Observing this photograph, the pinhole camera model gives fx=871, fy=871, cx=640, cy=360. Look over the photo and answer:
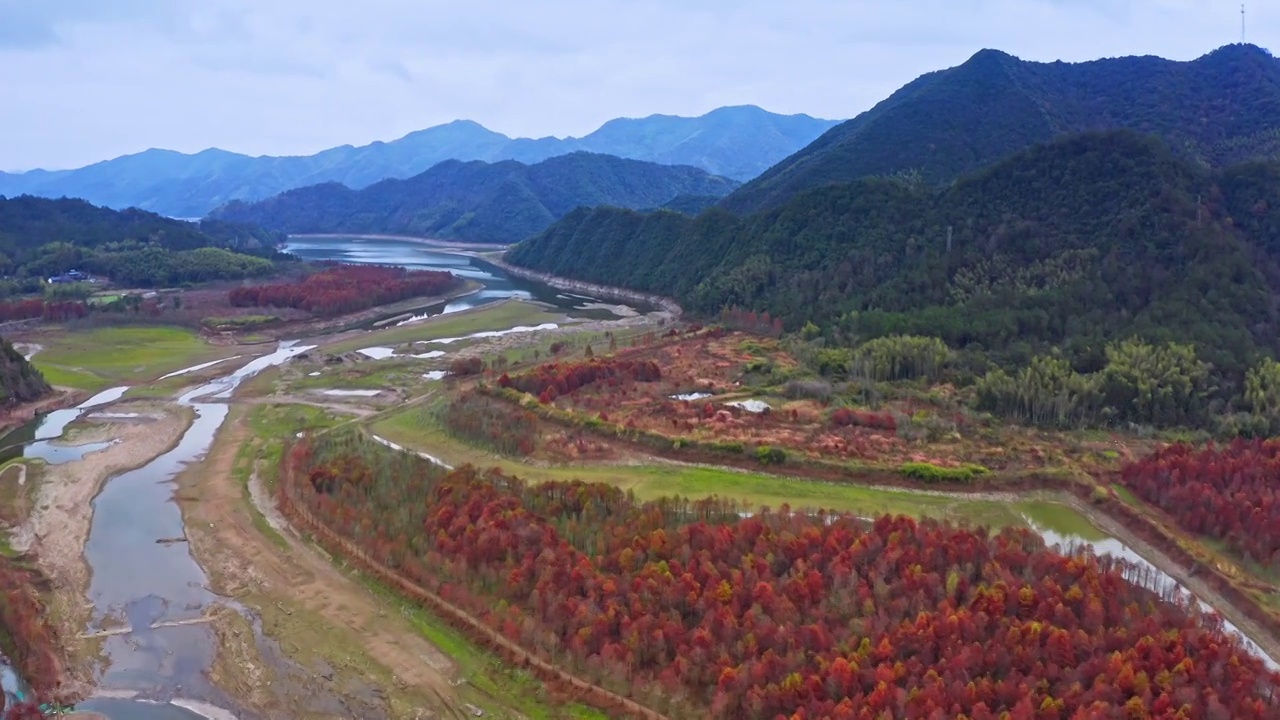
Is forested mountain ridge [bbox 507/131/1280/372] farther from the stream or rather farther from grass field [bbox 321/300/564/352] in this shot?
the stream

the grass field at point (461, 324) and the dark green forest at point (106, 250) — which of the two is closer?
the grass field at point (461, 324)

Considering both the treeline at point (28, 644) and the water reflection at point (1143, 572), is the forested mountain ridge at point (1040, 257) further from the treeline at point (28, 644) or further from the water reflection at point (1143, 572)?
the treeline at point (28, 644)

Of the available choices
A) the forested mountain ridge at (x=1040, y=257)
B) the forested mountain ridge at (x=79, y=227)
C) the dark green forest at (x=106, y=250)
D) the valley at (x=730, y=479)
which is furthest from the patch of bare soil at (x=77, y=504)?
the forested mountain ridge at (x=79, y=227)

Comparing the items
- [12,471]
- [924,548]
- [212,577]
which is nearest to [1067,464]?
[924,548]

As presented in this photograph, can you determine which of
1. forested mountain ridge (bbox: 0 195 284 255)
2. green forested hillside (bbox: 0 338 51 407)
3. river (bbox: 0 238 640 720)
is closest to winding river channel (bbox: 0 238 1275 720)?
river (bbox: 0 238 640 720)

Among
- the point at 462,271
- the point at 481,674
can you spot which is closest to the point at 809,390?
the point at 481,674
